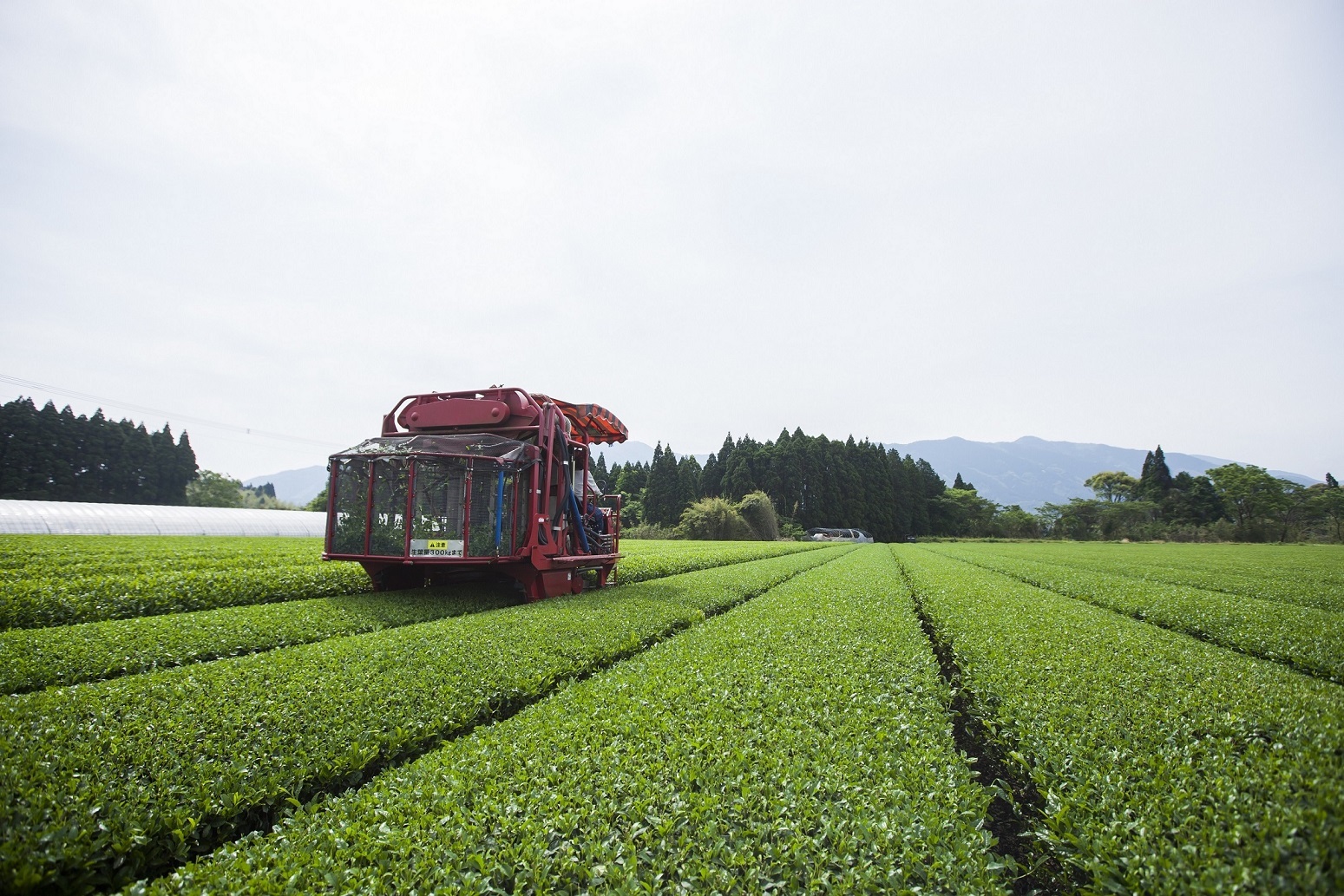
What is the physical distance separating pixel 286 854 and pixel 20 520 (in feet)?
122

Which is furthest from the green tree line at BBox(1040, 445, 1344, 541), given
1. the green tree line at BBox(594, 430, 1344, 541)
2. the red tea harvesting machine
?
the red tea harvesting machine

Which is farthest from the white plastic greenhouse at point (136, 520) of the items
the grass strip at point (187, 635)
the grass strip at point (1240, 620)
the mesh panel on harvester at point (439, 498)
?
the grass strip at point (1240, 620)

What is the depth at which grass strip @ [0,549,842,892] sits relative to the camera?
289cm

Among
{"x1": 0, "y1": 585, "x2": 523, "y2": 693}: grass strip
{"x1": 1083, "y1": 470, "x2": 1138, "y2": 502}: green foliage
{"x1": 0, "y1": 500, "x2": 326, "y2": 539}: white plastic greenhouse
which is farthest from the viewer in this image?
{"x1": 1083, "y1": 470, "x2": 1138, "y2": 502}: green foliage

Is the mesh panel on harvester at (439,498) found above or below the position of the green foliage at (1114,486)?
below

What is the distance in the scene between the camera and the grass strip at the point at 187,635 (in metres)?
5.57

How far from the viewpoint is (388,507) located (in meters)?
9.66

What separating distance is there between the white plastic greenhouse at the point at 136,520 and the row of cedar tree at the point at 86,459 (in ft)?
118

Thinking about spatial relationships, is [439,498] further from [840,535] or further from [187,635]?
[840,535]

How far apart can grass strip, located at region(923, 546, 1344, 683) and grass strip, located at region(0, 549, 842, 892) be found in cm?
806

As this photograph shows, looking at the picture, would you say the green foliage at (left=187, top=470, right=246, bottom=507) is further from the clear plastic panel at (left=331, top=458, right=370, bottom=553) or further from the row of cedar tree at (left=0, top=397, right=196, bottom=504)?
the clear plastic panel at (left=331, top=458, right=370, bottom=553)

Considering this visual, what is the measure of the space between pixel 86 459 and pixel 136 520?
4559cm

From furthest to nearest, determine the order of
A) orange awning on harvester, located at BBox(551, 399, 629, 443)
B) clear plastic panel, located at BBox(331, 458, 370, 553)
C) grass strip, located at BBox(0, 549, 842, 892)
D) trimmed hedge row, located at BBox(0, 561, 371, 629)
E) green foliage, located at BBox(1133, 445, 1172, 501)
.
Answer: green foliage, located at BBox(1133, 445, 1172, 501) < orange awning on harvester, located at BBox(551, 399, 629, 443) < clear plastic panel, located at BBox(331, 458, 370, 553) < trimmed hedge row, located at BBox(0, 561, 371, 629) < grass strip, located at BBox(0, 549, 842, 892)

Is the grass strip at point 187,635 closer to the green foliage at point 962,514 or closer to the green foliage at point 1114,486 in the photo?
the green foliage at point 962,514
